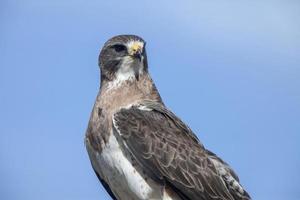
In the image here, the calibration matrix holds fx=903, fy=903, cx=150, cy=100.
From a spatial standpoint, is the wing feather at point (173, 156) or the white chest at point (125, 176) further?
the wing feather at point (173, 156)

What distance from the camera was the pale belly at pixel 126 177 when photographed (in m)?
10.7

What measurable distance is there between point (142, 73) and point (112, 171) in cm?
173

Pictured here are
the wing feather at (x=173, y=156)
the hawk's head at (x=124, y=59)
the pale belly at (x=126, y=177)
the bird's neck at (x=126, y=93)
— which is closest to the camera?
the pale belly at (x=126, y=177)

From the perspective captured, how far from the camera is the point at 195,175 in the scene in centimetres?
1095

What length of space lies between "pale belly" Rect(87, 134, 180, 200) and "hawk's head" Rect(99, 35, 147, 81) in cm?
127

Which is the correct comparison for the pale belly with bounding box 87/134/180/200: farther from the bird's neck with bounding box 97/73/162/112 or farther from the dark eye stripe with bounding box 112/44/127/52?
the dark eye stripe with bounding box 112/44/127/52

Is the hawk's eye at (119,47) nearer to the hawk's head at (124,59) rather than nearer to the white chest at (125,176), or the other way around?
the hawk's head at (124,59)

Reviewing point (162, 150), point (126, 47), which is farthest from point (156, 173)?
point (126, 47)

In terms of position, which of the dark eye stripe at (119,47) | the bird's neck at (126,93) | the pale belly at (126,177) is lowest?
the pale belly at (126,177)

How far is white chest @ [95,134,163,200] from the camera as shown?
10.7 meters

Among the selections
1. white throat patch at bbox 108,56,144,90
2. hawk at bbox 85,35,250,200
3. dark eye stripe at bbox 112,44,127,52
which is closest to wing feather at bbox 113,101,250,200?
hawk at bbox 85,35,250,200

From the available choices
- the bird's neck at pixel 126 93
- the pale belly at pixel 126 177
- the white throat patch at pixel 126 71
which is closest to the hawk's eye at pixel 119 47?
the white throat patch at pixel 126 71

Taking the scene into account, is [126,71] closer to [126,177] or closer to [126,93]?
[126,93]

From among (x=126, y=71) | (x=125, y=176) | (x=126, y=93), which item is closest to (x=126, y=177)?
(x=125, y=176)
